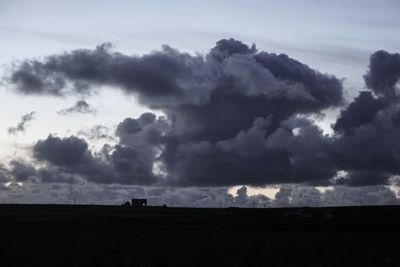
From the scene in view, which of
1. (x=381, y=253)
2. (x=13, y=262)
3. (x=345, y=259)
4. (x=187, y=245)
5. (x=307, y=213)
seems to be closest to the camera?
(x=13, y=262)

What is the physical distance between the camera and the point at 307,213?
589 ft

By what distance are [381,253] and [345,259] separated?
787 cm

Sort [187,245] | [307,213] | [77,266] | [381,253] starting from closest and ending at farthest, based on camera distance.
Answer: [77,266] → [381,253] → [187,245] → [307,213]

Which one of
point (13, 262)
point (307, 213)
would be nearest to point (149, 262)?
point (13, 262)

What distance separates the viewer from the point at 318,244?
232ft

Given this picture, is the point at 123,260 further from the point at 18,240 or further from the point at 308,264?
the point at 18,240

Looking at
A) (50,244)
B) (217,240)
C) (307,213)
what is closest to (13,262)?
(50,244)

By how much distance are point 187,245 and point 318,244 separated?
15.6m

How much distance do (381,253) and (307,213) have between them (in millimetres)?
119893

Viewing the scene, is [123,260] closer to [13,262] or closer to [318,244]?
[13,262]

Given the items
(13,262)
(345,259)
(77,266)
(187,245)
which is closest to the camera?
(77,266)

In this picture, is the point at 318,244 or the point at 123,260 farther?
the point at 318,244

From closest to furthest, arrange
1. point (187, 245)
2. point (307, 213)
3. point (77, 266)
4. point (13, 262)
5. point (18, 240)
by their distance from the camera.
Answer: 1. point (77, 266)
2. point (13, 262)
3. point (187, 245)
4. point (18, 240)
5. point (307, 213)

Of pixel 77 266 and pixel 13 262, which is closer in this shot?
pixel 77 266
